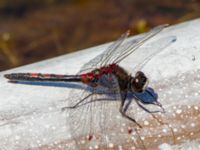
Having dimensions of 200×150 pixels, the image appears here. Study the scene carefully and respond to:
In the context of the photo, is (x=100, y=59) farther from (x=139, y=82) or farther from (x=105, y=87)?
(x=139, y=82)

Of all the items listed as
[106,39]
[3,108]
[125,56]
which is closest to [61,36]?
[106,39]

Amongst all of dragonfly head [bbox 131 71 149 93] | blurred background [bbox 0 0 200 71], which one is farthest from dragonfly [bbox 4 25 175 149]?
blurred background [bbox 0 0 200 71]

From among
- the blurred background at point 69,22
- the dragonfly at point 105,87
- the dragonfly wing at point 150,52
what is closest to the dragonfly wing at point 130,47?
the dragonfly at point 105,87

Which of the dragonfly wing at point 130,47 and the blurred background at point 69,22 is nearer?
the dragonfly wing at point 130,47

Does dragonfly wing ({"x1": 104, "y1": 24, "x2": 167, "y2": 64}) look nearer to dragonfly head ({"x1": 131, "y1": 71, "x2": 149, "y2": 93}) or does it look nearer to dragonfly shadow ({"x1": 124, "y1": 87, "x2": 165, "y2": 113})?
dragonfly head ({"x1": 131, "y1": 71, "x2": 149, "y2": 93})

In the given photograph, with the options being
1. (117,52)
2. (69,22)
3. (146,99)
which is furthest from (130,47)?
(69,22)

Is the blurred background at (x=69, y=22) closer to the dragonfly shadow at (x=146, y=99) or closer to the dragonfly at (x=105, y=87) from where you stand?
the dragonfly at (x=105, y=87)

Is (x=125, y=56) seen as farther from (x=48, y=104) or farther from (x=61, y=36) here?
(x=61, y=36)

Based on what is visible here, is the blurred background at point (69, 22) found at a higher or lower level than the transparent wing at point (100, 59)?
higher
